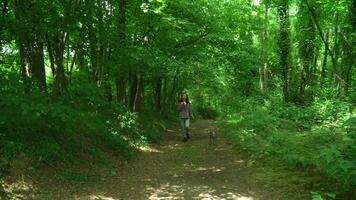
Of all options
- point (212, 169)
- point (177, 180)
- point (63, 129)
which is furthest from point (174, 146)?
point (63, 129)

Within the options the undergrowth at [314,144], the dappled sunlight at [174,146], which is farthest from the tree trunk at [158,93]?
the dappled sunlight at [174,146]

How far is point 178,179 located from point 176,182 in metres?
0.32

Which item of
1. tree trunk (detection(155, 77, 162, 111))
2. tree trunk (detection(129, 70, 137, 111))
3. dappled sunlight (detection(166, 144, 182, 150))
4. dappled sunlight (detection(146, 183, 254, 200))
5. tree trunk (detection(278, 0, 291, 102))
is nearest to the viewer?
dappled sunlight (detection(146, 183, 254, 200))

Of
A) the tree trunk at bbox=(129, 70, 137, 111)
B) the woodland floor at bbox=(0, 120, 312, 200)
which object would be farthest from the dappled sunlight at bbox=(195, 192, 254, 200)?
the tree trunk at bbox=(129, 70, 137, 111)

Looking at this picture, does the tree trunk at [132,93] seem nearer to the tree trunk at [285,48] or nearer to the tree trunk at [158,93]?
the tree trunk at [158,93]

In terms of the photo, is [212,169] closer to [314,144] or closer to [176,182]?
[176,182]

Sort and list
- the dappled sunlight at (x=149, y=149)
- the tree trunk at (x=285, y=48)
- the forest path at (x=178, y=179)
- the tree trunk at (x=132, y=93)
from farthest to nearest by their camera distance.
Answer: the tree trunk at (x=285, y=48), the tree trunk at (x=132, y=93), the dappled sunlight at (x=149, y=149), the forest path at (x=178, y=179)

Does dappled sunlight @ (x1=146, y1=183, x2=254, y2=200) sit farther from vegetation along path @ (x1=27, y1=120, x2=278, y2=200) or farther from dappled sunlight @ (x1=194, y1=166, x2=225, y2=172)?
dappled sunlight @ (x1=194, y1=166, x2=225, y2=172)

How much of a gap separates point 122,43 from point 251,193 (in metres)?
7.50

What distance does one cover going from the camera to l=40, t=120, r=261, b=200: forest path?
7.30 meters

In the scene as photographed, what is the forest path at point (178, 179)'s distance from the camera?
7.30 metres

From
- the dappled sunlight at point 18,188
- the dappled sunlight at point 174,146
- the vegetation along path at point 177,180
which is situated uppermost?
the dappled sunlight at point 18,188

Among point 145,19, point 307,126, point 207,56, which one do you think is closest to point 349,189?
point 307,126

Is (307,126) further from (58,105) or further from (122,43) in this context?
(58,105)
